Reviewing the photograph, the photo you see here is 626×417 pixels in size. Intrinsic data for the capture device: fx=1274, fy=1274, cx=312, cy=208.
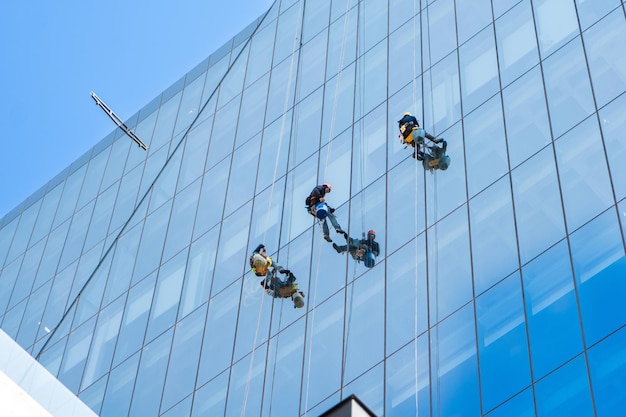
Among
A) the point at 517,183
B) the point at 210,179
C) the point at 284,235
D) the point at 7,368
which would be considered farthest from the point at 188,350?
the point at 7,368

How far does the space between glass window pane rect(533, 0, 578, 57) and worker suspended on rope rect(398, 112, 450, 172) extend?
3057 millimetres

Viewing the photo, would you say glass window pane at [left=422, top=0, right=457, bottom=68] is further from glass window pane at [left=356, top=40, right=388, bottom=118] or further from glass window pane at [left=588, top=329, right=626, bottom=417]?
glass window pane at [left=588, top=329, right=626, bottom=417]

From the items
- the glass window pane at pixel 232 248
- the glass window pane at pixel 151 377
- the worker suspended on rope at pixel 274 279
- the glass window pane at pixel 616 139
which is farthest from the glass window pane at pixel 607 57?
the glass window pane at pixel 151 377

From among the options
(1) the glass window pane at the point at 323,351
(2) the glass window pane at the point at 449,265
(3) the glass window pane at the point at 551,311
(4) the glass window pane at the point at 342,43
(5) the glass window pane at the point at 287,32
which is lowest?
(3) the glass window pane at the point at 551,311

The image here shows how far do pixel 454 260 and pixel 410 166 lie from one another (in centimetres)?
425

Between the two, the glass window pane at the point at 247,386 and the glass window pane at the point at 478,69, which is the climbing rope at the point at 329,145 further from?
the glass window pane at the point at 478,69

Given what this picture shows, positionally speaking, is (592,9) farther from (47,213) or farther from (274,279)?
(47,213)

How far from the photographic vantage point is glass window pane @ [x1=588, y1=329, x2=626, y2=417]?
67.3 feet

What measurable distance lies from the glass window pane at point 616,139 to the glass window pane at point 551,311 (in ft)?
4.89

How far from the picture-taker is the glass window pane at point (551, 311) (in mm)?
21938

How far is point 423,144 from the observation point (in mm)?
27938

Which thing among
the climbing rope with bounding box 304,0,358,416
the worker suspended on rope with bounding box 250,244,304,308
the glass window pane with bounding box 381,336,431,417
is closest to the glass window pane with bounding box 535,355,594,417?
the glass window pane with bounding box 381,336,431,417

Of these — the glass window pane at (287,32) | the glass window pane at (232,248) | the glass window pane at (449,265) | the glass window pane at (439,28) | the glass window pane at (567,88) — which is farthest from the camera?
the glass window pane at (287,32)

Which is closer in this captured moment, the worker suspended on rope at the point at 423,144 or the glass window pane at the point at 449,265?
the glass window pane at the point at 449,265
